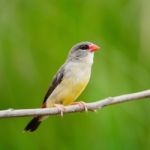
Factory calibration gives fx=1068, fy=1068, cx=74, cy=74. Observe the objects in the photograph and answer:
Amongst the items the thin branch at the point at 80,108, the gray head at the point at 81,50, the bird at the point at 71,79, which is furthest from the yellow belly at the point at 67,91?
the thin branch at the point at 80,108

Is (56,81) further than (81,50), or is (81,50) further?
(81,50)

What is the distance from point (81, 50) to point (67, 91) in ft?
1.35

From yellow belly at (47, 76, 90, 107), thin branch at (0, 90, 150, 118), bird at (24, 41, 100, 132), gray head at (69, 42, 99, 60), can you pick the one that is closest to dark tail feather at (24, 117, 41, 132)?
bird at (24, 41, 100, 132)

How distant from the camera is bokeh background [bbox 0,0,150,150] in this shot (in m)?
7.84

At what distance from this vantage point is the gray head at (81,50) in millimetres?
8125

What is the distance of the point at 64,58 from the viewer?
8023 mm

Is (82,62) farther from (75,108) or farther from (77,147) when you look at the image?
(75,108)

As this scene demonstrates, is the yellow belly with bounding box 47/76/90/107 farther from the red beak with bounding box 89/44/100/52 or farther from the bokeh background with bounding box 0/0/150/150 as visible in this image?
the red beak with bounding box 89/44/100/52

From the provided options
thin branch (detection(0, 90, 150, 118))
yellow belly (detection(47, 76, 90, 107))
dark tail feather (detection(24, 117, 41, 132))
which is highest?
thin branch (detection(0, 90, 150, 118))

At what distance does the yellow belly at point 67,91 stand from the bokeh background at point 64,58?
0.08m

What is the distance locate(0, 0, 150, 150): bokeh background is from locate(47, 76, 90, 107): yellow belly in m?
0.08

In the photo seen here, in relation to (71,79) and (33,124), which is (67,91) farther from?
(33,124)

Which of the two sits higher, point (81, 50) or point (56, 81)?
point (81, 50)

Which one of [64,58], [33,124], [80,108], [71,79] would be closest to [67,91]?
[71,79]
